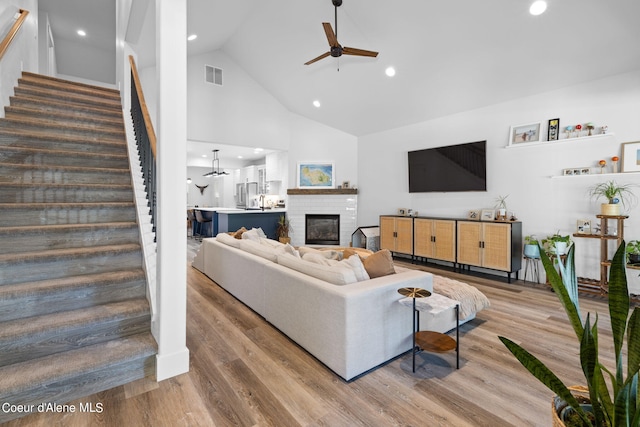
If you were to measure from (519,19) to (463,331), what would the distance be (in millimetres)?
3619

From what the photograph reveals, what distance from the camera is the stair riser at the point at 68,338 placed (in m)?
1.82

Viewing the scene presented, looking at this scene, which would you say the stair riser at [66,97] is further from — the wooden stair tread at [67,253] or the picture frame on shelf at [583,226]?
the picture frame on shelf at [583,226]

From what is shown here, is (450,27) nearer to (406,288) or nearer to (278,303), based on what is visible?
(406,288)

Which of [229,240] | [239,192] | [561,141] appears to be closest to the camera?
[229,240]

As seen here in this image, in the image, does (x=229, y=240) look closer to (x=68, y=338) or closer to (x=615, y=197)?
(x=68, y=338)

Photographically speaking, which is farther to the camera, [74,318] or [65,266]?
[65,266]

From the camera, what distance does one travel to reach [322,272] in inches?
96.3

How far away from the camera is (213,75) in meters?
6.70

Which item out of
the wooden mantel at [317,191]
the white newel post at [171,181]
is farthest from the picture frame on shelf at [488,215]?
the white newel post at [171,181]

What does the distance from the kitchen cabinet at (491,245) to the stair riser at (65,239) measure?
4.64m

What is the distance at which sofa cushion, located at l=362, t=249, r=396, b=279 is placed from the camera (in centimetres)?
260

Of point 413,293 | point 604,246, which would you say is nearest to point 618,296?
point 413,293

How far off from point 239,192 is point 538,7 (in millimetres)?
9159

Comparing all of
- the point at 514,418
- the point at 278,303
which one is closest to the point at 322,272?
the point at 278,303
